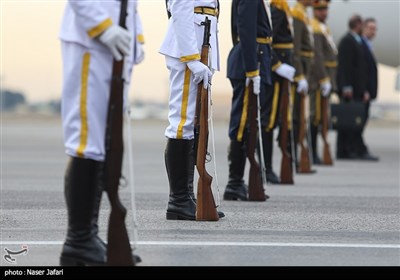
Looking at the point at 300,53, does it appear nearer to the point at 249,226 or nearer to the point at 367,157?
the point at 367,157

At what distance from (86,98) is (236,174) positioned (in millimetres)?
4020

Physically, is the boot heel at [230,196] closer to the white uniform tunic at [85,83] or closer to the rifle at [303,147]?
the white uniform tunic at [85,83]

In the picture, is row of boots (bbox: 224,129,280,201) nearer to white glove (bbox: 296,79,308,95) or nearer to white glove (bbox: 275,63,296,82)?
white glove (bbox: 275,63,296,82)

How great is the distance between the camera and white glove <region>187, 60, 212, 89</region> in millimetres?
7305

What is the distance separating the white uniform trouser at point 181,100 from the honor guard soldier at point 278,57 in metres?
3.44

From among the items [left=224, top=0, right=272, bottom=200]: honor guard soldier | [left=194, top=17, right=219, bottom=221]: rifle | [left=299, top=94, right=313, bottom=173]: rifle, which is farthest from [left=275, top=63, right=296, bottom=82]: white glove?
[left=194, top=17, right=219, bottom=221]: rifle

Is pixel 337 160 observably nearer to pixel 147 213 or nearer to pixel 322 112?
pixel 322 112

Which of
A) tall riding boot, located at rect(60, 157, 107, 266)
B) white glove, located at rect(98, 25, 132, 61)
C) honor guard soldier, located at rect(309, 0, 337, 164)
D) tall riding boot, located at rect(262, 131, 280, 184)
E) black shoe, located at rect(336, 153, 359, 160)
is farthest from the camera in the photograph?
black shoe, located at rect(336, 153, 359, 160)

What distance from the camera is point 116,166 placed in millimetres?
5344

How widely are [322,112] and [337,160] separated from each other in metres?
1.72

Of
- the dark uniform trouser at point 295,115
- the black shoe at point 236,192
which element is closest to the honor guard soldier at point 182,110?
the black shoe at point 236,192

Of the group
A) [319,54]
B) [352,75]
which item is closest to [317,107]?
[319,54]

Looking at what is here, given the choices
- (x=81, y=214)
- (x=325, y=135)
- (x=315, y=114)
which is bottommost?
(x=325, y=135)

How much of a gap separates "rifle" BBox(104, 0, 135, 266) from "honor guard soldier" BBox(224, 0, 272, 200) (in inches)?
137
